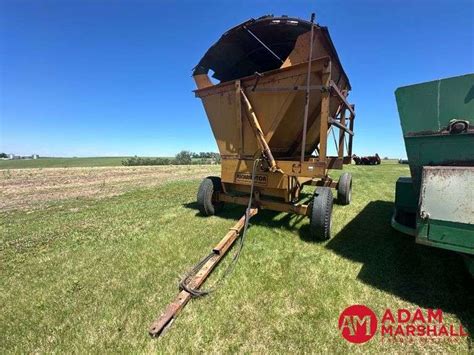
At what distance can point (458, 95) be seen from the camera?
2.88 m

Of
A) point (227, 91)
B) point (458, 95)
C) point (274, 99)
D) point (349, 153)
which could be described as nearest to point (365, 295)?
point (458, 95)

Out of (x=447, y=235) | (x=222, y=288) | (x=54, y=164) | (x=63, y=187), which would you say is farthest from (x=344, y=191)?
(x=54, y=164)

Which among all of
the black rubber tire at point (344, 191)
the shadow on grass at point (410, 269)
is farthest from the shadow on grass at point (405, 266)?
the black rubber tire at point (344, 191)

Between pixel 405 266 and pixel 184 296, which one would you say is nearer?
pixel 184 296

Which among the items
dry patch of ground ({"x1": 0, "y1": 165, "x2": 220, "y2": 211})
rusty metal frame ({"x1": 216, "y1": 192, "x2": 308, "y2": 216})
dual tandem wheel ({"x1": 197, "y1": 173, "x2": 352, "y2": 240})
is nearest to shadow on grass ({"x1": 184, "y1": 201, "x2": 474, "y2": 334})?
dual tandem wheel ({"x1": 197, "y1": 173, "x2": 352, "y2": 240})

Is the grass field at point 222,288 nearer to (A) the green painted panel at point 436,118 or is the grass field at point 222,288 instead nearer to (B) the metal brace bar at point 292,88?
(A) the green painted panel at point 436,118

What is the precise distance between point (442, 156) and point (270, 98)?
2848 millimetres

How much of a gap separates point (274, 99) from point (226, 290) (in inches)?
136

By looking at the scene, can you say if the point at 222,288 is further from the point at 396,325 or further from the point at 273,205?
the point at 273,205

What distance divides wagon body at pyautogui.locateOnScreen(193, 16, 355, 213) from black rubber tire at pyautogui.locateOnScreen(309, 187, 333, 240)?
1.18ft

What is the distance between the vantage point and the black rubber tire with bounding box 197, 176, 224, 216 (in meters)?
5.86

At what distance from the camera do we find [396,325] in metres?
2.44

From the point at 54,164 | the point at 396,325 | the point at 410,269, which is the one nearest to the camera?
the point at 396,325

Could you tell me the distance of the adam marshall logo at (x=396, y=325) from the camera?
2.30 m
